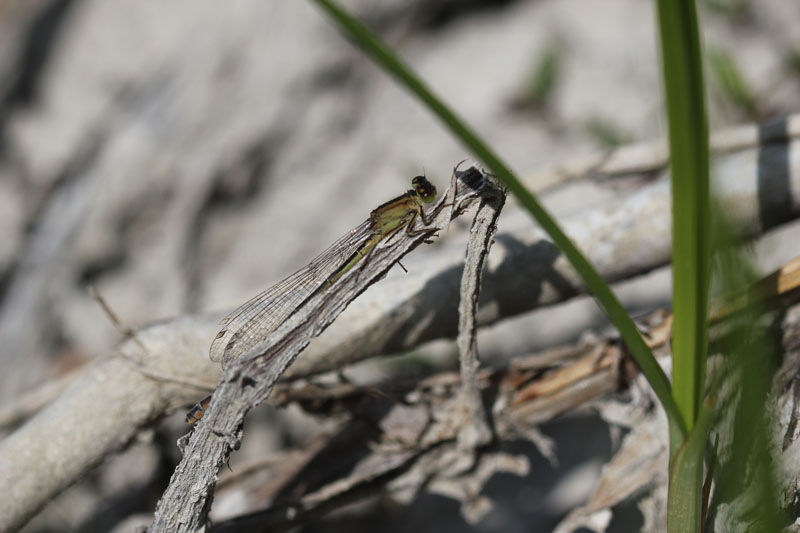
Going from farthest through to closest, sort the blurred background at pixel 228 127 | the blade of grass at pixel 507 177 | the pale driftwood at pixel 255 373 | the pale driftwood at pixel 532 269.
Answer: the blurred background at pixel 228 127, the pale driftwood at pixel 532 269, the pale driftwood at pixel 255 373, the blade of grass at pixel 507 177

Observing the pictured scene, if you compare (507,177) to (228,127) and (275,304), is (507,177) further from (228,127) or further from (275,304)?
(228,127)

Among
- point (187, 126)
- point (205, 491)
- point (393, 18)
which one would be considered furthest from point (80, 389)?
point (393, 18)

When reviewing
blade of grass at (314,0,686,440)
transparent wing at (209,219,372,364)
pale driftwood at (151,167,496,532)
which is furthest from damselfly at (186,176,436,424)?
blade of grass at (314,0,686,440)

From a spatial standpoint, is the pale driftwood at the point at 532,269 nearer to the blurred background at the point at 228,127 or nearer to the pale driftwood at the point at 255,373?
the pale driftwood at the point at 255,373

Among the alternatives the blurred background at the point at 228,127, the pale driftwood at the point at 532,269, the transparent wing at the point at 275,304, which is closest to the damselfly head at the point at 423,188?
the transparent wing at the point at 275,304

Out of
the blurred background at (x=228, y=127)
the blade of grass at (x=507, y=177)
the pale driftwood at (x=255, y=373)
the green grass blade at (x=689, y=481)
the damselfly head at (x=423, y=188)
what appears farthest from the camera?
the blurred background at (x=228, y=127)

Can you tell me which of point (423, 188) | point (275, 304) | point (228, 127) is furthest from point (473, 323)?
point (228, 127)
